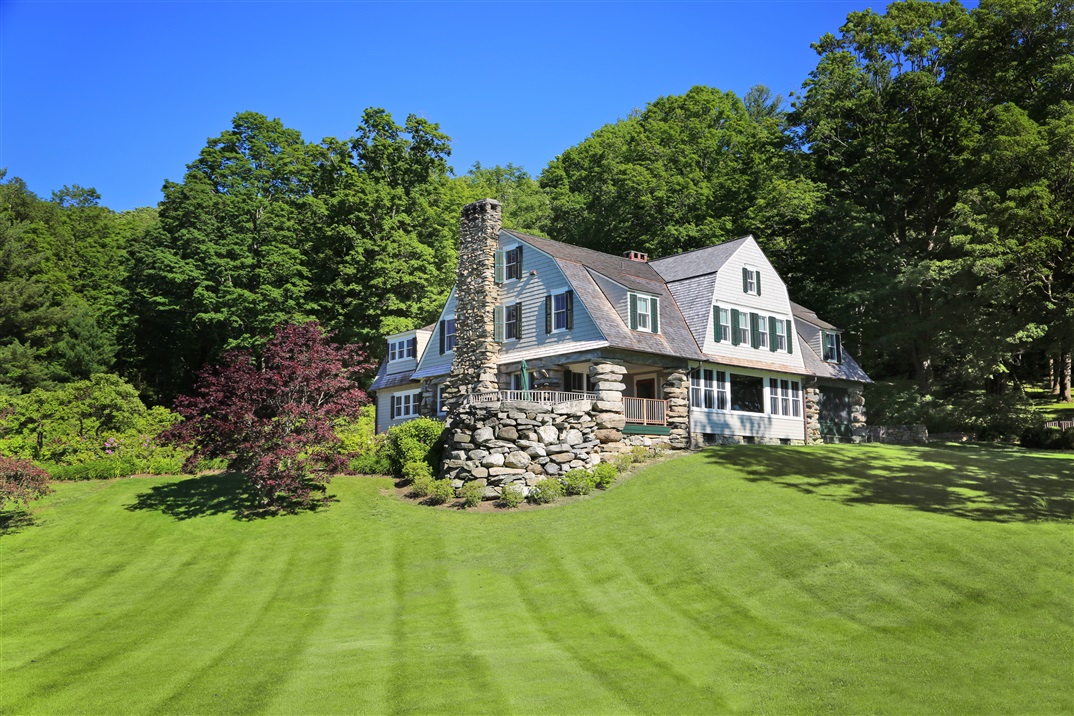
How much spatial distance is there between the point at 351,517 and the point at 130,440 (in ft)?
45.8

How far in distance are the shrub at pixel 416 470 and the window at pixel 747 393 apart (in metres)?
13.3

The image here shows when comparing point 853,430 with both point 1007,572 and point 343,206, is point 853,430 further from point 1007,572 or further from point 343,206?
point 343,206

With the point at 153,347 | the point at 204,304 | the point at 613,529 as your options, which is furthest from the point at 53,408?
the point at 613,529

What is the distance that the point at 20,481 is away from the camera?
2356 centimetres

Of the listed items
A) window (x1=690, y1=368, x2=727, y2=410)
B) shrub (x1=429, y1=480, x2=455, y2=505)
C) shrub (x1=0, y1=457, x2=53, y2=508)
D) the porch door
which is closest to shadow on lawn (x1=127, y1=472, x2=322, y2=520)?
shrub (x1=0, y1=457, x2=53, y2=508)

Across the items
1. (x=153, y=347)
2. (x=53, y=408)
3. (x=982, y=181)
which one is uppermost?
(x=982, y=181)

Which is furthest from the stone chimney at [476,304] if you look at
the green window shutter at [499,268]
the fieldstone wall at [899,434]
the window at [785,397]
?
the fieldstone wall at [899,434]

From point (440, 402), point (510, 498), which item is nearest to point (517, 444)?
point (510, 498)

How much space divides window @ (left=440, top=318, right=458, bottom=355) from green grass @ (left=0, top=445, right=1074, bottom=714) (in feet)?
39.1

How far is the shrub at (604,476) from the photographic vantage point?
25.7 metres

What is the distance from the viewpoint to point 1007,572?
46.5 feet

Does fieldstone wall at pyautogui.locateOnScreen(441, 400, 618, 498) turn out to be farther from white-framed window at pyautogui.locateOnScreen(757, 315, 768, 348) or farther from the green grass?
white-framed window at pyautogui.locateOnScreen(757, 315, 768, 348)

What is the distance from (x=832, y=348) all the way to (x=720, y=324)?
9450 millimetres

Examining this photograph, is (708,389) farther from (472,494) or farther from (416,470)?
(416,470)
